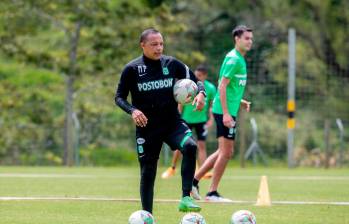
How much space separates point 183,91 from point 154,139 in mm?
592

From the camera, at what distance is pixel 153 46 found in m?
9.62

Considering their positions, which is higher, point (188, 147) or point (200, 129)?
point (188, 147)

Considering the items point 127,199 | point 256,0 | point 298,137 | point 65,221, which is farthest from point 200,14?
point 65,221

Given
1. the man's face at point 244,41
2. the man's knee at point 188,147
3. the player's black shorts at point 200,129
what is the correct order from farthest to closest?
the player's black shorts at point 200,129
the man's face at point 244,41
the man's knee at point 188,147

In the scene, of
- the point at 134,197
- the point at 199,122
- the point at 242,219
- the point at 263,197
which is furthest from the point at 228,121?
the point at 199,122

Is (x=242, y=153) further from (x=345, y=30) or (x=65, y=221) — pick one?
(x=65, y=221)

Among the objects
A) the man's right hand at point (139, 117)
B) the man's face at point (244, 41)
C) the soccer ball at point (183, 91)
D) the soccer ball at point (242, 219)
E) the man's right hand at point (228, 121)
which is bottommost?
the soccer ball at point (242, 219)

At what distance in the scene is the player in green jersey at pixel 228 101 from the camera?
1256 centimetres

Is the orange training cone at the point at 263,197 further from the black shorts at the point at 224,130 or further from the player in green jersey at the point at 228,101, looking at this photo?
the black shorts at the point at 224,130

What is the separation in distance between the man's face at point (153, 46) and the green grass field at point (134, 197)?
5.76 feet

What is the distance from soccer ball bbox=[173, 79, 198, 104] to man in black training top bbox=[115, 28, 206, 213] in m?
0.09

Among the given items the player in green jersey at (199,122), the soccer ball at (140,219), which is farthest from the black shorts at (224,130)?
the player in green jersey at (199,122)

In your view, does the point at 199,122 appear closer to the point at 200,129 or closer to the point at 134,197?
the point at 200,129

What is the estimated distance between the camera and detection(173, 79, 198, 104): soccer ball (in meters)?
9.57
